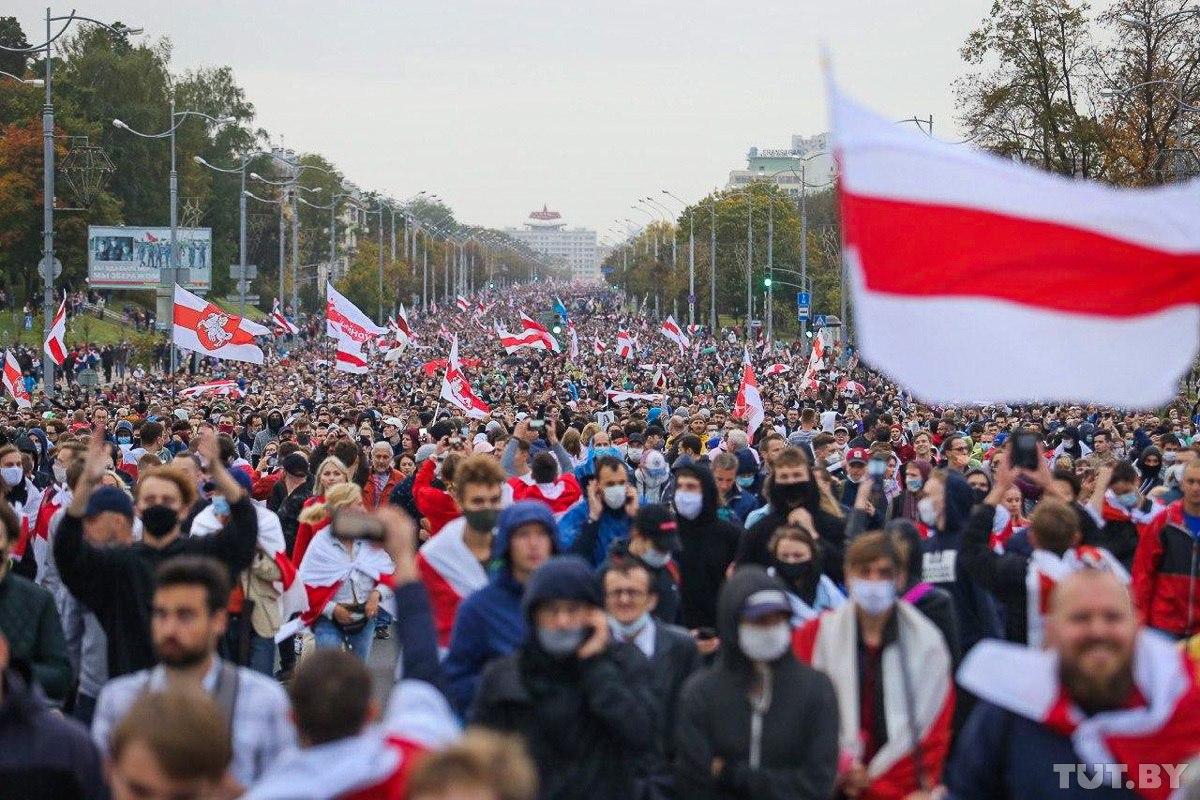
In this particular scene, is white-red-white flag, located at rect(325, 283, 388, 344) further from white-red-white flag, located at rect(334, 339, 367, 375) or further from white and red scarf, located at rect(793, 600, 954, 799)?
white and red scarf, located at rect(793, 600, 954, 799)

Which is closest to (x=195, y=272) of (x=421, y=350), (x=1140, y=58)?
(x=421, y=350)

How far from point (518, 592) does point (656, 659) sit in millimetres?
559

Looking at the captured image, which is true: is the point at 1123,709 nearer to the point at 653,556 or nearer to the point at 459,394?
the point at 653,556

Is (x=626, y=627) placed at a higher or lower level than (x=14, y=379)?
lower

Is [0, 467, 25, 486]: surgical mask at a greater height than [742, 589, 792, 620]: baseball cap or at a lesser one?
greater

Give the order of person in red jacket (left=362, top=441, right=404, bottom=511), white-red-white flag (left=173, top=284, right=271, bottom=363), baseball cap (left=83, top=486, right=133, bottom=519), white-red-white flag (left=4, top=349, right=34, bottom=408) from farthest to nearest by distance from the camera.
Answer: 1. white-red-white flag (left=173, top=284, right=271, bottom=363)
2. white-red-white flag (left=4, top=349, right=34, bottom=408)
3. person in red jacket (left=362, top=441, right=404, bottom=511)
4. baseball cap (left=83, top=486, right=133, bottom=519)

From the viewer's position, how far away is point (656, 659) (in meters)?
6.68

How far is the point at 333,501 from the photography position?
1154 centimetres

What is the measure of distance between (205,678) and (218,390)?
92.6ft

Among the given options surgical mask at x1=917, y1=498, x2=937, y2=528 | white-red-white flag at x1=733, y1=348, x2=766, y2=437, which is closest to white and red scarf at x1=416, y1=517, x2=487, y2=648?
surgical mask at x1=917, y1=498, x2=937, y2=528

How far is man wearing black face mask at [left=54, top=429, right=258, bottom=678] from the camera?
305 inches

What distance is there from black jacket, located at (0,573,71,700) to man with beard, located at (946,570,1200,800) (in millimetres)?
3489

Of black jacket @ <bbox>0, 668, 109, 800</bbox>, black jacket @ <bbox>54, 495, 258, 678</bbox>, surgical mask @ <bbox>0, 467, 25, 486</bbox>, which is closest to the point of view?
black jacket @ <bbox>0, 668, 109, 800</bbox>

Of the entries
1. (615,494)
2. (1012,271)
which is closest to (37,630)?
(615,494)
